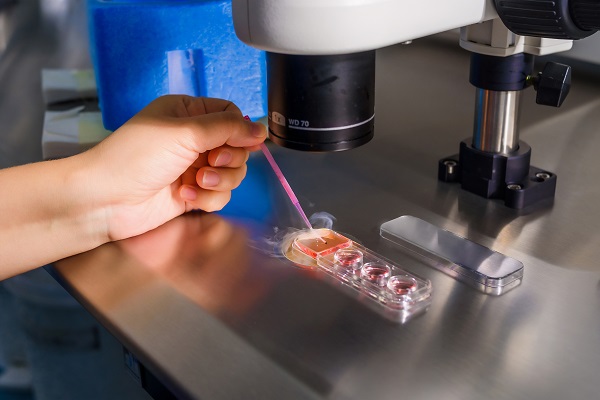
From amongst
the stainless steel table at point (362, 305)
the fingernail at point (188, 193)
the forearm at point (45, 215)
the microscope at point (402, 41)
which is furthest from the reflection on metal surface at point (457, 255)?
the forearm at point (45, 215)

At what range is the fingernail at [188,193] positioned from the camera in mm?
900

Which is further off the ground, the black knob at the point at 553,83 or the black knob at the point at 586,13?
the black knob at the point at 586,13

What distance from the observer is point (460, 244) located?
821 mm

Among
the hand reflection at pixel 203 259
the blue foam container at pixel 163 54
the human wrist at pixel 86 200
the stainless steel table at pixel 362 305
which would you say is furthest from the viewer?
the blue foam container at pixel 163 54

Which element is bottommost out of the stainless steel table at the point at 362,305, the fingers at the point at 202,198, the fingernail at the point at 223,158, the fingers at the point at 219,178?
the stainless steel table at the point at 362,305

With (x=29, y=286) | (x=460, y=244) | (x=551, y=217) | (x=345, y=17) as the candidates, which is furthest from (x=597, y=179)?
(x=29, y=286)

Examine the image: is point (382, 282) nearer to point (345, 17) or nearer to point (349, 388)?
point (349, 388)

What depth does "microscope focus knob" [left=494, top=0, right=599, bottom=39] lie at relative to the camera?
2.29 ft

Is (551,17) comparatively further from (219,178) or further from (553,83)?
(219,178)

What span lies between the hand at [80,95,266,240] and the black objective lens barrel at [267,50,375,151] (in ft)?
0.52

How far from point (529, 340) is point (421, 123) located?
1.83ft

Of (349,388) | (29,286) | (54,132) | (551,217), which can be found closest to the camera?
(349,388)

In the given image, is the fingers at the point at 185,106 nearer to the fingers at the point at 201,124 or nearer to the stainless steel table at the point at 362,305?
the fingers at the point at 201,124

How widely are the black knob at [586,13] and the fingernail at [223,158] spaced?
423 mm
